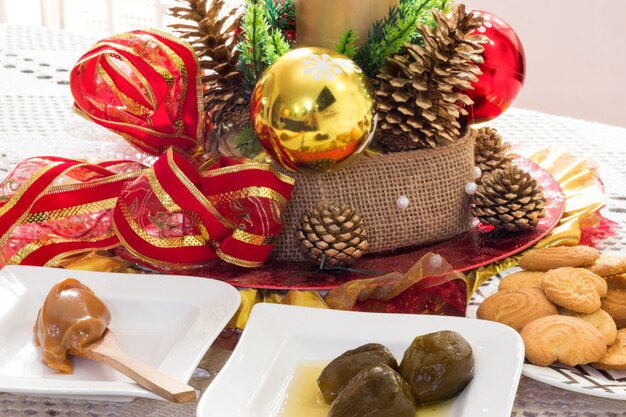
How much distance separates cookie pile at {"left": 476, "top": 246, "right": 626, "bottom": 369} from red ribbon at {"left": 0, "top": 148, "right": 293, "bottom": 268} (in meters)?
0.20

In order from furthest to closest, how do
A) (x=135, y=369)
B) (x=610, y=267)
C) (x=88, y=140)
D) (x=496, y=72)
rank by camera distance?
(x=88, y=140) < (x=496, y=72) < (x=610, y=267) < (x=135, y=369)

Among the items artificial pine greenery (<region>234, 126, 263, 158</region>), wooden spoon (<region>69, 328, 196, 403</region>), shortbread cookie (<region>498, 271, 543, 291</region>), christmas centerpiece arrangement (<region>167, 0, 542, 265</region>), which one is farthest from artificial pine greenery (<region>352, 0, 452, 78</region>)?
wooden spoon (<region>69, 328, 196, 403</region>)

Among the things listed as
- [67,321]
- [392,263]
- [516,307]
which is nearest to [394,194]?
[392,263]

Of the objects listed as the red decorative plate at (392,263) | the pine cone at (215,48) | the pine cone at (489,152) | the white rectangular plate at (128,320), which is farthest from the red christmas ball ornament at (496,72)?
the white rectangular plate at (128,320)

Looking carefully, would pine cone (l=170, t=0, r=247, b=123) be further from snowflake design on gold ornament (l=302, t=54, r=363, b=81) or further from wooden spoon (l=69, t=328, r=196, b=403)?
wooden spoon (l=69, t=328, r=196, b=403)

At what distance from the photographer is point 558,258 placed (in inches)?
25.9

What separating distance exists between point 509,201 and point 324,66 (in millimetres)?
207

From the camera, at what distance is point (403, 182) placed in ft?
2.44

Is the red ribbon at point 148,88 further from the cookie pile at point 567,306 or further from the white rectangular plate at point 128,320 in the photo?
the cookie pile at point 567,306

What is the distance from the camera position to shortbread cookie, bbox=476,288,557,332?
0.60 m

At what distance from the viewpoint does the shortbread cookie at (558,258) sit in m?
0.65

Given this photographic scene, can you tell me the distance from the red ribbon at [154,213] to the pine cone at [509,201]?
7.0 inches

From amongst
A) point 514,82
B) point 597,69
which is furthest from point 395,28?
point 597,69

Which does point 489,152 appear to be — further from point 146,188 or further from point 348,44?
point 146,188
